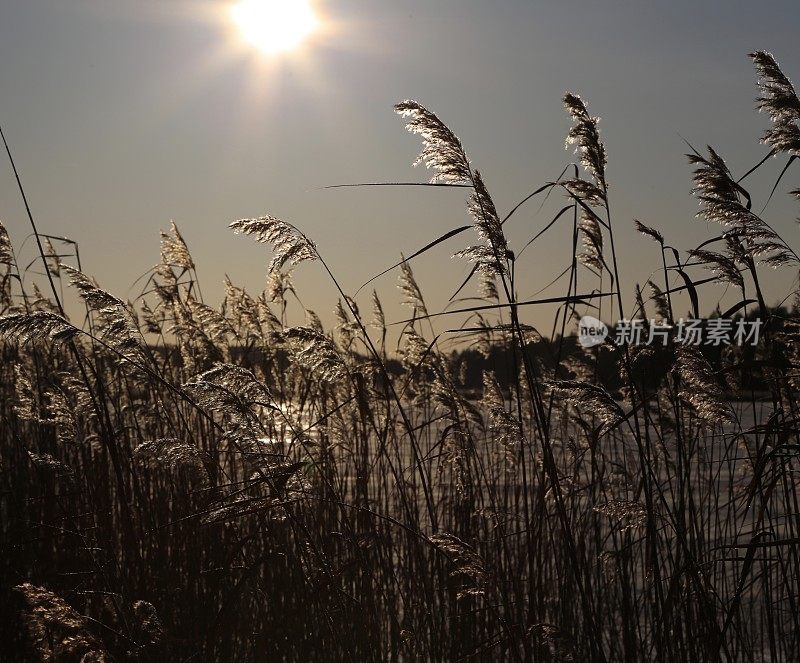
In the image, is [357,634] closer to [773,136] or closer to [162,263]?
[773,136]

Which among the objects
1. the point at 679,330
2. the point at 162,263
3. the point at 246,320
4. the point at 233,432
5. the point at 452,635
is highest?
the point at 162,263

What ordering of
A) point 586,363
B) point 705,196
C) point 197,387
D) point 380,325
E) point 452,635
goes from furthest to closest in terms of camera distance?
1. point 380,325
2. point 586,363
3. point 452,635
4. point 705,196
5. point 197,387

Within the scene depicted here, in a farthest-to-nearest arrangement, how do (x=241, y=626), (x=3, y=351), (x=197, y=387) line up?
1. (x=3, y=351)
2. (x=241, y=626)
3. (x=197, y=387)

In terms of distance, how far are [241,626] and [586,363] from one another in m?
2.47

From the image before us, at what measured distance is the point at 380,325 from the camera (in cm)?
578

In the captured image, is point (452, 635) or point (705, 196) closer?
point (705, 196)

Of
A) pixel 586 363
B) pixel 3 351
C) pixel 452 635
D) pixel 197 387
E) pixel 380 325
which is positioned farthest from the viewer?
pixel 3 351

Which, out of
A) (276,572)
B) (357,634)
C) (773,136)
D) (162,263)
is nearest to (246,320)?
(162,263)

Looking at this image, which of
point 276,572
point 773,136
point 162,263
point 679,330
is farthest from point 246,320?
point 773,136

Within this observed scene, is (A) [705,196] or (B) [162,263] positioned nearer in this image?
(A) [705,196]

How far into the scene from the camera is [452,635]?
3.54m

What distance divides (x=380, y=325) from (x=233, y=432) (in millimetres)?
2956

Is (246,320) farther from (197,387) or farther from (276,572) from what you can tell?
(197,387)

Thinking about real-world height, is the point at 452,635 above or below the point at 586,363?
below
